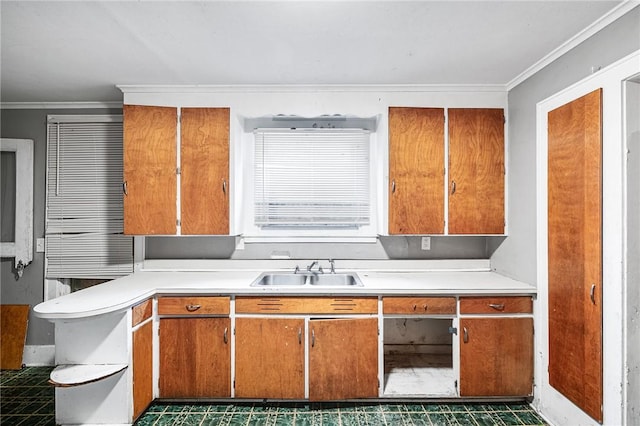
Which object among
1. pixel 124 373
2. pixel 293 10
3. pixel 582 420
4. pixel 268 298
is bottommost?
pixel 582 420

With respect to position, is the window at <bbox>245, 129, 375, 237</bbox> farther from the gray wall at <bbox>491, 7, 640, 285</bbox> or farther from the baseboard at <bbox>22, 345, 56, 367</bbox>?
the baseboard at <bbox>22, 345, 56, 367</bbox>

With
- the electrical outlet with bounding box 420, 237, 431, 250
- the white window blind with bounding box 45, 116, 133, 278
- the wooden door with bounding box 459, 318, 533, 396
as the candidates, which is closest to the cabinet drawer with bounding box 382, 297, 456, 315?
the wooden door with bounding box 459, 318, 533, 396

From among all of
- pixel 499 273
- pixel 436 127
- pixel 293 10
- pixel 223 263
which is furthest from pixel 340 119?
pixel 499 273

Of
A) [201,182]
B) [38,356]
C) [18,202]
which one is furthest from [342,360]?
[18,202]

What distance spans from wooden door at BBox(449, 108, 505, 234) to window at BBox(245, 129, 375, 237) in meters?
0.72

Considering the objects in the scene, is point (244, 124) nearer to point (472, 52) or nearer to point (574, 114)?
point (472, 52)

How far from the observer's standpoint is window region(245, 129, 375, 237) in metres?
3.13

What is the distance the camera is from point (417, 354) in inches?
122

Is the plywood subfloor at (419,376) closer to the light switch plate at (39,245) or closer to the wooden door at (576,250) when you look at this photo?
the wooden door at (576,250)

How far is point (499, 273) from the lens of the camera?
2.95 m

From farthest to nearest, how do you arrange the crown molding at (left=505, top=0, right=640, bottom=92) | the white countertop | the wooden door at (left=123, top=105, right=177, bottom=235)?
1. the wooden door at (left=123, top=105, right=177, bottom=235)
2. the white countertop
3. the crown molding at (left=505, top=0, right=640, bottom=92)

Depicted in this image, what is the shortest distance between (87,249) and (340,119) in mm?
2626

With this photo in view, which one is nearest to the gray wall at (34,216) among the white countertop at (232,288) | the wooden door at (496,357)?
the white countertop at (232,288)

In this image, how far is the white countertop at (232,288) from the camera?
6.82 feet
